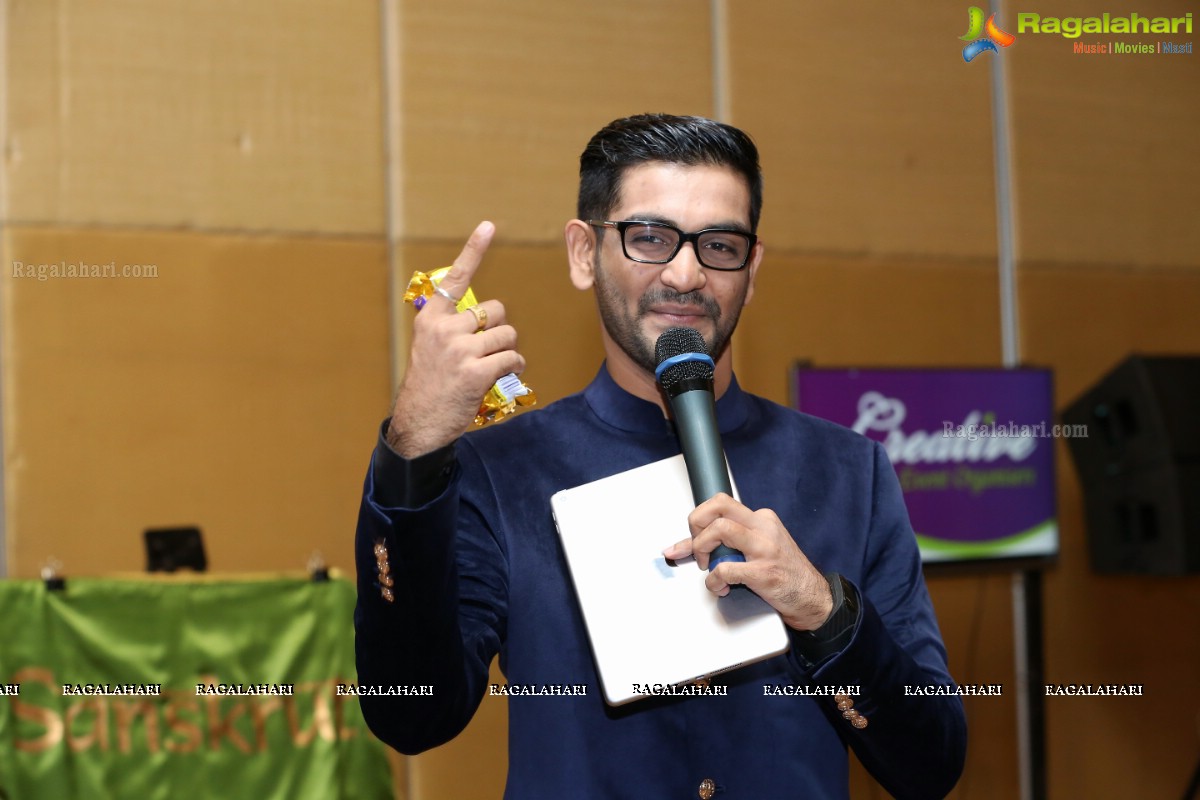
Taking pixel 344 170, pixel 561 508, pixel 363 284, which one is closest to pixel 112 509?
pixel 363 284

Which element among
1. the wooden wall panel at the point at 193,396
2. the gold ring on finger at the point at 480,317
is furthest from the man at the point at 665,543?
the wooden wall panel at the point at 193,396

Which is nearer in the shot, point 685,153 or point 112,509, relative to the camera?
point 685,153

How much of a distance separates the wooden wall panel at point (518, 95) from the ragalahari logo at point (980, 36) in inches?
43.1

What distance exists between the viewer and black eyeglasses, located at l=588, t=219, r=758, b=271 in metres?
1.32

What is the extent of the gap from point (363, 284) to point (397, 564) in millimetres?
2260

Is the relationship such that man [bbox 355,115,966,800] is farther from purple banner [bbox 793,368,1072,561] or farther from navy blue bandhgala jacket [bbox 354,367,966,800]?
purple banner [bbox 793,368,1072,561]

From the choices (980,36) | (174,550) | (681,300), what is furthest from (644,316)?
(980,36)

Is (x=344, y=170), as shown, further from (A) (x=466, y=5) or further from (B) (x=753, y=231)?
(B) (x=753, y=231)

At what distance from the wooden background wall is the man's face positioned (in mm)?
1977

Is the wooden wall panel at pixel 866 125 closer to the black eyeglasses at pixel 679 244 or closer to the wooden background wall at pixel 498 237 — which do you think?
the wooden background wall at pixel 498 237

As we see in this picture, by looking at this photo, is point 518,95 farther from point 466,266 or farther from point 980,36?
point 466,266

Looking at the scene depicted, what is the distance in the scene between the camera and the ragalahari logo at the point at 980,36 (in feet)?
13.2

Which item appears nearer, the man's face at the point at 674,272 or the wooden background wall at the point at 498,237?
the man's face at the point at 674,272

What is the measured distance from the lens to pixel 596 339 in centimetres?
346
